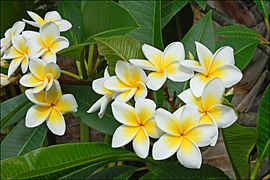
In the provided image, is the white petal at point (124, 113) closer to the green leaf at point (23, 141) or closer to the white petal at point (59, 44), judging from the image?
the white petal at point (59, 44)

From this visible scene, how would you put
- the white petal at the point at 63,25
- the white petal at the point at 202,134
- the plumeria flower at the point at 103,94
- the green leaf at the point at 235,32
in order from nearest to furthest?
the white petal at the point at 202,134 → the plumeria flower at the point at 103,94 → the white petal at the point at 63,25 → the green leaf at the point at 235,32

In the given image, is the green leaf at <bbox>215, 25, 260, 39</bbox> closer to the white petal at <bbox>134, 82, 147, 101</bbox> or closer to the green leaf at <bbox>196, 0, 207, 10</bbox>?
the green leaf at <bbox>196, 0, 207, 10</bbox>

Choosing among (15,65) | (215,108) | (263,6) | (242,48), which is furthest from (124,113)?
(263,6)

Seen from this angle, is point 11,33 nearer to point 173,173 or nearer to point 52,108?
point 52,108

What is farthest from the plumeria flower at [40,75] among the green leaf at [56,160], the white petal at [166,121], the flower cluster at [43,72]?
the white petal at [166,121]

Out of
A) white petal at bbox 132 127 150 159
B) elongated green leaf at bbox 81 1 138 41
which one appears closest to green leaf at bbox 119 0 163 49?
elongated green leaf at bbox 81 1 138 41
